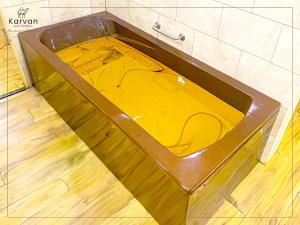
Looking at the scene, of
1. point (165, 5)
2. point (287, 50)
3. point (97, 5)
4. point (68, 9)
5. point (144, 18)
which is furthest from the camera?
point (97, 5)

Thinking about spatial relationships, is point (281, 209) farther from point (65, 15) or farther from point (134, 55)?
point (65, 15)

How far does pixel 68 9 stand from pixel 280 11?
1642mm

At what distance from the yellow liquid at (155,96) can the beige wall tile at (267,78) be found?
A: 8.5 inches

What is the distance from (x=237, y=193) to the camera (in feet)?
5.27

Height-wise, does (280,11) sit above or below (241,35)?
above

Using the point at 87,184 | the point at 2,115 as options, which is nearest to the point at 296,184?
the point at 87,184

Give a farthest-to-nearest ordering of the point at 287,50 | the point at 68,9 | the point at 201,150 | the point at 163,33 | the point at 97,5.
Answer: the point at 97,5 → the point at 68,9 → the point at 163,33 → the point at 287,50 → the point at 201,150

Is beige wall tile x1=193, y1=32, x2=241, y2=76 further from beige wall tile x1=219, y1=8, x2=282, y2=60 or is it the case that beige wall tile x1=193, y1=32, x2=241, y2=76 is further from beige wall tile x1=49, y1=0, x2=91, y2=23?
beige wall tile x1=49, y1=0, x2=91, y2=23

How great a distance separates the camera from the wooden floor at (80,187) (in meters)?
1.49

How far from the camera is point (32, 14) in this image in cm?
205

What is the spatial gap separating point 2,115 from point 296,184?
209 centimetres

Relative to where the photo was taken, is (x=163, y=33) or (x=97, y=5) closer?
(x=163, y=33)

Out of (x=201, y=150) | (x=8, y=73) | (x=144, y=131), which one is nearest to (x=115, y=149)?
(x=144, y=131)

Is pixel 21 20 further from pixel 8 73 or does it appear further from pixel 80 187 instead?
pixel 80 187
